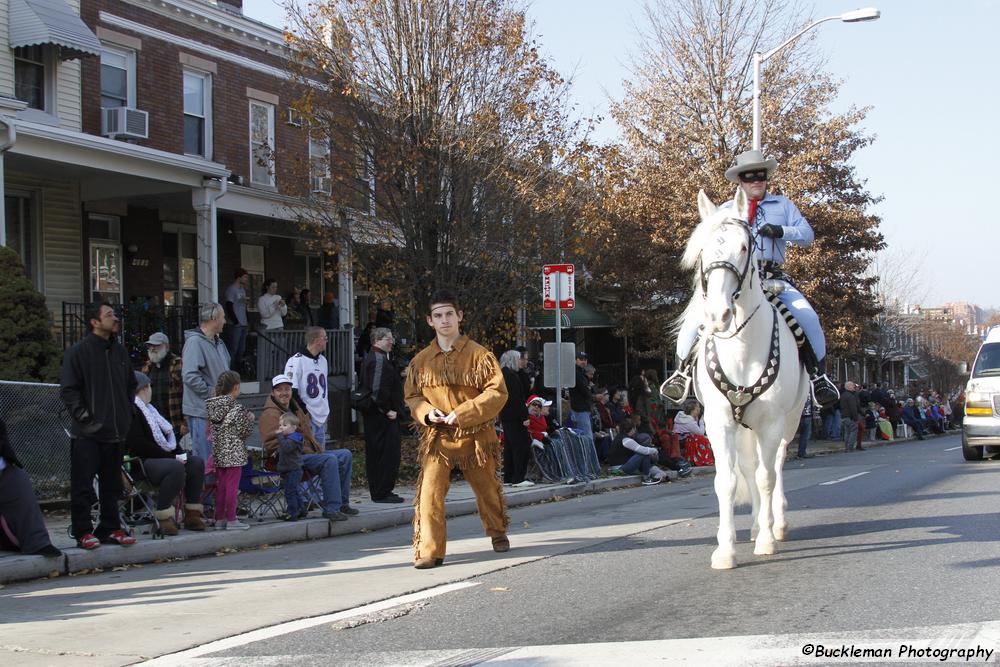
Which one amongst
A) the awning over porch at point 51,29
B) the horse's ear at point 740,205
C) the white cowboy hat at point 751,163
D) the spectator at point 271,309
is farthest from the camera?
the spectator at point 271,309

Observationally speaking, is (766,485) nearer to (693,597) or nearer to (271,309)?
(693,597)

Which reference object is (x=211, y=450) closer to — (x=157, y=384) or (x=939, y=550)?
(x=157, y=384)

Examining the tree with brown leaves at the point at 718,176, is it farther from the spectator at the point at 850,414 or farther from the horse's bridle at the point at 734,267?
the horse's bridle at the point at 734,267

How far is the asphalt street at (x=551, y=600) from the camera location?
17.8 ft

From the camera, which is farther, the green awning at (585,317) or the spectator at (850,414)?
the green awning at (585,317)

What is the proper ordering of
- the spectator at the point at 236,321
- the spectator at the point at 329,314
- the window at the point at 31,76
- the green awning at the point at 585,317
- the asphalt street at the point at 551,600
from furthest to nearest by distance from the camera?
the green awning at the point at 585,317, the spectator at the point at 329,314, the spectator at the point at 236,321, the window at the point at 31,76, the asphalt street at the point at 551,600

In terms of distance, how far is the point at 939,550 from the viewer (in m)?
8.02

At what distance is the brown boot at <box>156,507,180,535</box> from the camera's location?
31.8 feet

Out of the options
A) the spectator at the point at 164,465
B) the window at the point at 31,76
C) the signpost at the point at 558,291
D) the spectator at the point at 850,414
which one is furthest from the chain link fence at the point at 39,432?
the spectator at the point at 850,414

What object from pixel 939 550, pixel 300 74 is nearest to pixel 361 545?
pixel 939 550

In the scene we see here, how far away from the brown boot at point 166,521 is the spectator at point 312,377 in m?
2.26

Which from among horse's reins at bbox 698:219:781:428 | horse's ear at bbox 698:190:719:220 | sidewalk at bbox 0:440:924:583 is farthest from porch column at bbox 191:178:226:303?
horse's reins at bbox 698:219:781:428

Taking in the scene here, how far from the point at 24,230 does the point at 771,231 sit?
50.9 feet

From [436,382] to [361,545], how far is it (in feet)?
9.10
